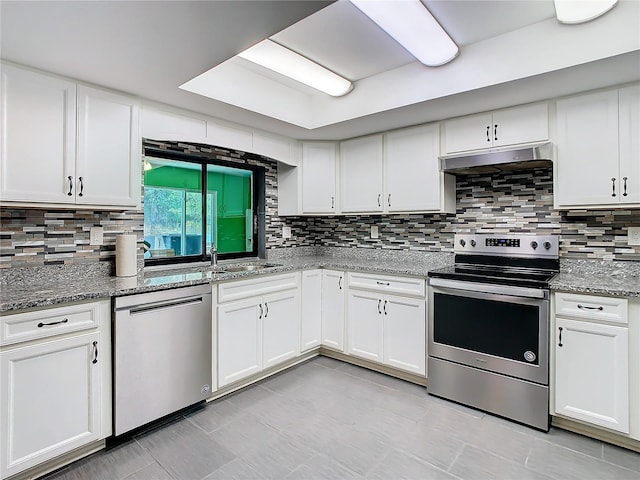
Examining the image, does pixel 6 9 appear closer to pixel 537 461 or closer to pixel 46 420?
pixel 46 420

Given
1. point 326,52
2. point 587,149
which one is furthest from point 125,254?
point 587,149

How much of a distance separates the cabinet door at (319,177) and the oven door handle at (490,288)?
141cm

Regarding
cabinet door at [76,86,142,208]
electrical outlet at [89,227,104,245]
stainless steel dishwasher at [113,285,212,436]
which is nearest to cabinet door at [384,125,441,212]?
stainless steel dishwasher at [113,285,212,436]

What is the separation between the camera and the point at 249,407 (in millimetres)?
2502

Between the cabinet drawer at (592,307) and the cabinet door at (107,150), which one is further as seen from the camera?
the cabinet door at (107,150)

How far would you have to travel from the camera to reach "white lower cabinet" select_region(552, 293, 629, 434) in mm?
2008

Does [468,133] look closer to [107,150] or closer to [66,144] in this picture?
[107,150]

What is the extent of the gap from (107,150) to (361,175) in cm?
213

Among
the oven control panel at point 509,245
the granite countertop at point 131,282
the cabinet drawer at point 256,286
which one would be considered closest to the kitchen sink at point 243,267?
the granite countertop at point 131,282

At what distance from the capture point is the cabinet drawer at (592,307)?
2008 mm

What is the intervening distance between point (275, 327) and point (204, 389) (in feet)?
2.41

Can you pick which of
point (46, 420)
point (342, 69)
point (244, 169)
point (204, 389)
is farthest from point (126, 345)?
point (342, 69)

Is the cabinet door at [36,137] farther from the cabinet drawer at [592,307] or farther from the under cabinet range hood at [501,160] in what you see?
the cabinet drawer at [592,307]

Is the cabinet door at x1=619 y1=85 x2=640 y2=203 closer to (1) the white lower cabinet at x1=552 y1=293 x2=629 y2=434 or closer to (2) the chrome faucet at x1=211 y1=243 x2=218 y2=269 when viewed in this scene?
(1) the white lower cabinet at x1=552 y1=293 x2=629 y2=434
